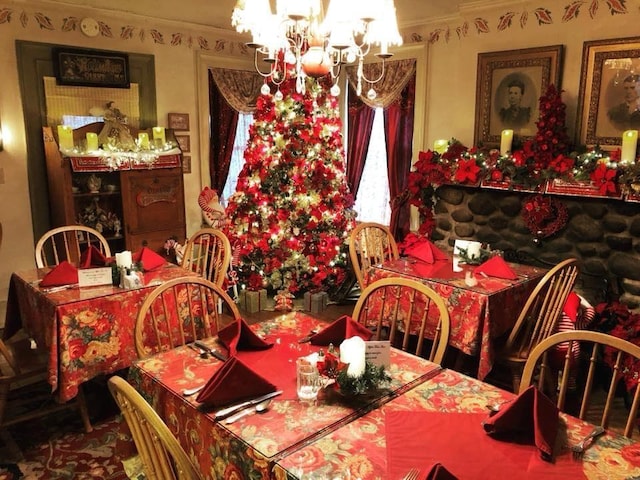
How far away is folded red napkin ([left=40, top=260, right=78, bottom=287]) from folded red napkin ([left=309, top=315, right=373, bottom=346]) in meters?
1.52

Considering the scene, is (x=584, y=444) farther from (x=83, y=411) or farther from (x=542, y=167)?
(x=542, y=167)

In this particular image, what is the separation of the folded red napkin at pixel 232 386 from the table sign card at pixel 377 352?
33 centimetres

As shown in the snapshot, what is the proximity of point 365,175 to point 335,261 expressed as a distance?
1.54 m

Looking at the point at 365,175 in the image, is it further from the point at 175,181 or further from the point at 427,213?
the point at 175,181

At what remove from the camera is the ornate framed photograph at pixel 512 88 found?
4.07m

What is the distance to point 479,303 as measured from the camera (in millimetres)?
2598

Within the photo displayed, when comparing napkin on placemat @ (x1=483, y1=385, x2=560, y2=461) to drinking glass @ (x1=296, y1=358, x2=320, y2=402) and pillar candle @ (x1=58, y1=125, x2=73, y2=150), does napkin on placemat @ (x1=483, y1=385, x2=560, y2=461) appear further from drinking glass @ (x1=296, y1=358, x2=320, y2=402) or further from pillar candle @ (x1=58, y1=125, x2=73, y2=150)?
pillar candle @ (x1=58, y1=125, x2=73, y2=150)

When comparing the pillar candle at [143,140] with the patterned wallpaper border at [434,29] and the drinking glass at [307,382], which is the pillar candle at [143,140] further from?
the drinking glass at [307,382]

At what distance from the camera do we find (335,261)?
15.1 feet

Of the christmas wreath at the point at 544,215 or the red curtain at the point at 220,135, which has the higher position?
the red curtain at the point at 220,135

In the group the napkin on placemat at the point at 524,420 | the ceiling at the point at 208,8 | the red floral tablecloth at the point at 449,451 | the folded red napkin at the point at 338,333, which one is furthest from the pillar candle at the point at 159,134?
the napkin on placemat at the point at 524,420

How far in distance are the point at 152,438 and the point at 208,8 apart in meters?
4.22

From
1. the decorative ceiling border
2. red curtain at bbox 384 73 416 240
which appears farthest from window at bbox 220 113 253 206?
the decorative ceiling border

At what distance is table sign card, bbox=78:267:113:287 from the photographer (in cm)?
271
